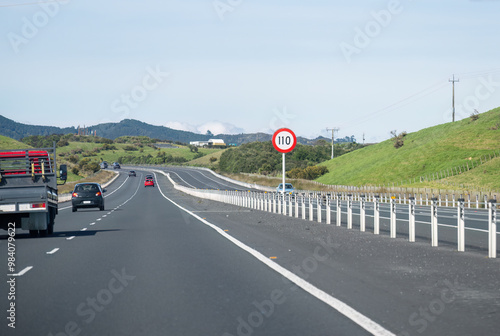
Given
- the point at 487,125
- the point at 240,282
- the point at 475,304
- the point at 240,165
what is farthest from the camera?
the point at 240,165

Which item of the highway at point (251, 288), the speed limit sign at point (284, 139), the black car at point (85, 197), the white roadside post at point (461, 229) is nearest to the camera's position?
the highway at point (251, 288)

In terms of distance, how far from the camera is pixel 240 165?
185 meters

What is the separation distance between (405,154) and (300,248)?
372 feet

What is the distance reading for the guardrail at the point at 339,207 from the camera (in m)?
16.4

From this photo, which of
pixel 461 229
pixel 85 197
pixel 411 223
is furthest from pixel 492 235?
pixel 85 197

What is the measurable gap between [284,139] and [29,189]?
15010 mm

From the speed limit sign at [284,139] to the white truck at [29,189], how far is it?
12.7 metres

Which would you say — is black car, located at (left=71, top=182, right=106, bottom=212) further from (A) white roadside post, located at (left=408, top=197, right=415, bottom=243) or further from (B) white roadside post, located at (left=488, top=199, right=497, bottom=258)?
(B) white roadside post, located at (left=488, top=199, right=497, bottom=258)

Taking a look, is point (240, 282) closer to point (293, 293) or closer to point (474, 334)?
point (293, 293)

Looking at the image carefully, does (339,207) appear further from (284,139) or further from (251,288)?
(251,288)

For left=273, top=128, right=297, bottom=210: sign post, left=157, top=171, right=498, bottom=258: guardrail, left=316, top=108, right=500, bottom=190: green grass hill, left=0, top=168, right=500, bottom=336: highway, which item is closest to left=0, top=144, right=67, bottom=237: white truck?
left=0, top=168, right=500, bottom=336: highway

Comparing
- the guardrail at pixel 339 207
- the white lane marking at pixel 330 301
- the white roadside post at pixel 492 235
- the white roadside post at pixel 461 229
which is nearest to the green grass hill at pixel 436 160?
the guardrail at pixel 339 207

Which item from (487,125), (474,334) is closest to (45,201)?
(474,334)

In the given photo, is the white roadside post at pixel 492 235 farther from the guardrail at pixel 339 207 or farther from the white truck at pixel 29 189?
the white truck at pixel 29 189
